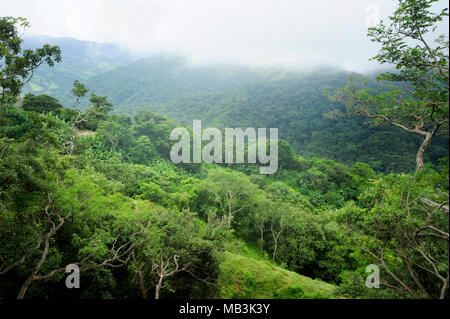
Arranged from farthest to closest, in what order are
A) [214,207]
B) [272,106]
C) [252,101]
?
[252,101]
[272,106]
[214,207]

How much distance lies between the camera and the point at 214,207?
81.9 feet

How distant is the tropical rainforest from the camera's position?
6.11 metres

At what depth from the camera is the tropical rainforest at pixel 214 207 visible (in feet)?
20.0

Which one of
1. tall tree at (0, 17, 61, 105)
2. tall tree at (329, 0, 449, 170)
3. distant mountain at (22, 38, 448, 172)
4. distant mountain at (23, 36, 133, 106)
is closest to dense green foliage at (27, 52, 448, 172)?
distant mountain at (22, 38, 448, 172)

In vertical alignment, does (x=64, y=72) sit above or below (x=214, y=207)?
above

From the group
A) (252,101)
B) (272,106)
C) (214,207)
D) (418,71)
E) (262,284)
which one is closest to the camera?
(418,71)

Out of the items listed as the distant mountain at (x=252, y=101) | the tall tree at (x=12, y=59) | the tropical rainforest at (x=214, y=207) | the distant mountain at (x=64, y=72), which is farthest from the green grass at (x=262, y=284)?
the distant mountain at (x=64, y=72)

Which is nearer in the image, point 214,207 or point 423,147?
point 423,147

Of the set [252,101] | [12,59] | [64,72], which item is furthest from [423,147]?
[64,72]

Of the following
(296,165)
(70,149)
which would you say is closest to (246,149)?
(296,165)

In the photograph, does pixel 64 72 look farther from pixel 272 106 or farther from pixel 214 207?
pixel 214 207

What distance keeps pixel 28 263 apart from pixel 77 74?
6733 inches

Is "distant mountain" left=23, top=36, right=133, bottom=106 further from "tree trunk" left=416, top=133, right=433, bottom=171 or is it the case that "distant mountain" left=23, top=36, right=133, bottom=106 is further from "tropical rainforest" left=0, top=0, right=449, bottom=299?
"tree trunk" left=416, top=133, right=433, bottom=171

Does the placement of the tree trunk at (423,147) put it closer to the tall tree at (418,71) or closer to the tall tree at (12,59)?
the tall tree at (418,71)
